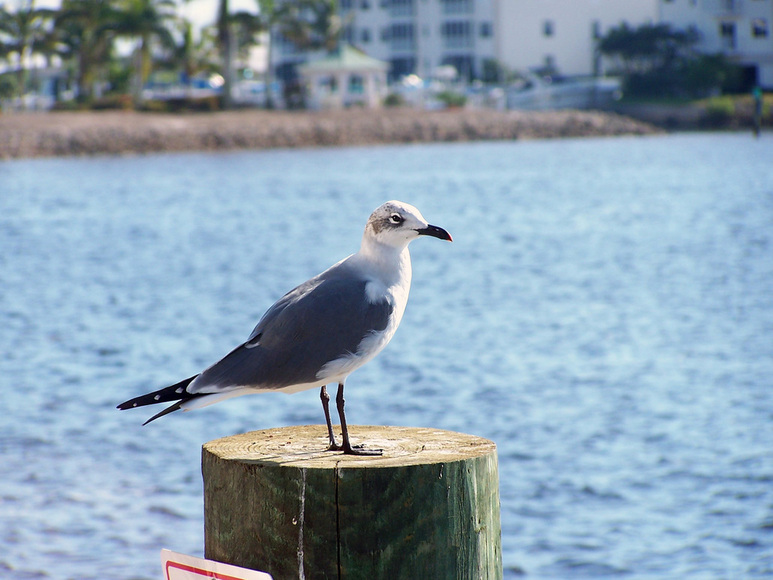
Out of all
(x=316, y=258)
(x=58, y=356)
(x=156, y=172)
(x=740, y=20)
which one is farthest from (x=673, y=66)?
(x=58, y=356)

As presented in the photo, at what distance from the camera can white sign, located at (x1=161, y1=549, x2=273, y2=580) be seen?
249 centimetres

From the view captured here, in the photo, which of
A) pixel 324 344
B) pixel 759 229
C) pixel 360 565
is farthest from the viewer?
pixel 759 229

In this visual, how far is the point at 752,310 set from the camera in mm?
18656

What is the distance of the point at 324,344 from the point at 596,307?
16.2m

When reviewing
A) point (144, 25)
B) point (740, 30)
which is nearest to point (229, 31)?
point (144, 25)

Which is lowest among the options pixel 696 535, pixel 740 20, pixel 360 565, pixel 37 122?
pixel 696 535

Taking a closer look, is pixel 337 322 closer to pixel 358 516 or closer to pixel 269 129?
pixel 358 516

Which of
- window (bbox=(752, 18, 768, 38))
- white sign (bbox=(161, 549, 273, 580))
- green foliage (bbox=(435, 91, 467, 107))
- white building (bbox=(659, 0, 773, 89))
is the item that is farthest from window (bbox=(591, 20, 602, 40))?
white sign (bbox=(161, 549, 273, 580))

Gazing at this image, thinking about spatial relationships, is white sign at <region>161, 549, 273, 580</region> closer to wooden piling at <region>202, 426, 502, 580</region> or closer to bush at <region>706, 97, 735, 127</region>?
wooden piling at <region>202, 426, 502, 580</region>

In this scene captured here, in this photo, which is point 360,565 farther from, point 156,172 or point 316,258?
point 156,172

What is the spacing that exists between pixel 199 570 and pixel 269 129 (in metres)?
63.3

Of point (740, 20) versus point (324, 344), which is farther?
point (740, 20)

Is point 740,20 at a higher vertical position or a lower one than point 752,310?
higher

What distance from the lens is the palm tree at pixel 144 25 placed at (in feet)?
197
